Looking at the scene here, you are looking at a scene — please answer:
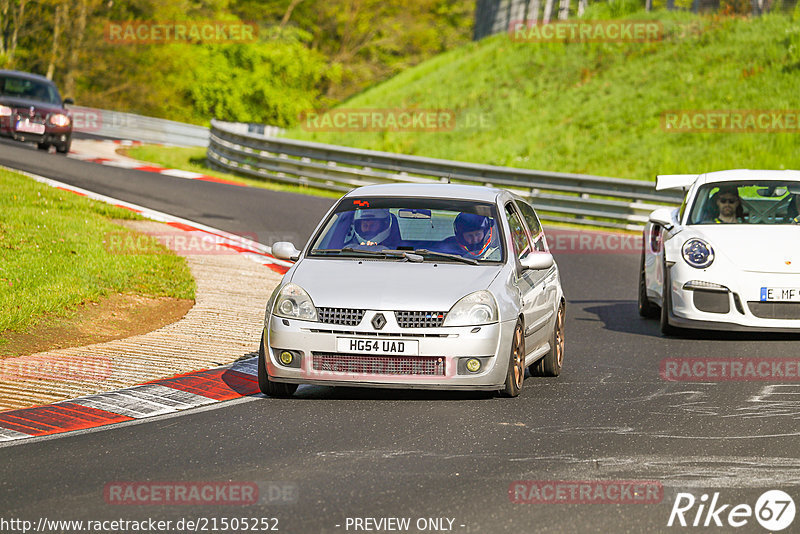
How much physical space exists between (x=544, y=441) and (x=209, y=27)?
5500 cm

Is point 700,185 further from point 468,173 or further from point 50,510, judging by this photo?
point 468,173

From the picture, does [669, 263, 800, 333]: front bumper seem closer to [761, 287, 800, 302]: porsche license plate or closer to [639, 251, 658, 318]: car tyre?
[761, 287, 800, 302]: porsche license plate

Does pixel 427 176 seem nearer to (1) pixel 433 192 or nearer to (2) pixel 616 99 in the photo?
(2) pixel 616 99

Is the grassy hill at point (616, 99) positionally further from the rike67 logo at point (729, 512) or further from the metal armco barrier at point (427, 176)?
the rike67 logo at point (729, 512)

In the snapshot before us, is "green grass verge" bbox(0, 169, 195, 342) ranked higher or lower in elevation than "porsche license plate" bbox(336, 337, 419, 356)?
lower

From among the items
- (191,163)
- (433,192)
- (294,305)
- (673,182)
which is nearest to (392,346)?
(294,305)

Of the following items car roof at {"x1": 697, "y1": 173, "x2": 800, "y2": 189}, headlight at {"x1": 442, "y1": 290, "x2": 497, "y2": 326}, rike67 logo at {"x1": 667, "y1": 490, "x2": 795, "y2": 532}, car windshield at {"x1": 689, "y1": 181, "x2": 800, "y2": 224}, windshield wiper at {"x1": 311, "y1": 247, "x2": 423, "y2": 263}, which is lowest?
rike67 logo at {"x1": 667, "y1": 490, "x2": 795, "y2": 532}

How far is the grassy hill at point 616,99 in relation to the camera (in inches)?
1137

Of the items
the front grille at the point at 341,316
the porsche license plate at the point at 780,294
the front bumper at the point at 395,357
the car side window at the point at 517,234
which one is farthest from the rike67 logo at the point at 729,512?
the porsche license plate at the point at 780,294

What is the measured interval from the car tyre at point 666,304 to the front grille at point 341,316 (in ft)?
15.0

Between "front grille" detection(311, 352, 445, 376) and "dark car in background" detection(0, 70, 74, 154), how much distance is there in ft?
Result: 70.7

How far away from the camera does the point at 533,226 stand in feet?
33.6

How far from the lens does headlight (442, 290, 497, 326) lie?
8.03 meters

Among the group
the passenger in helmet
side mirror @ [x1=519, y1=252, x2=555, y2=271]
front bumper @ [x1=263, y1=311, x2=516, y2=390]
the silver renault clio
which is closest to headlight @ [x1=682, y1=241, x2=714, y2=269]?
the silver renault clio
